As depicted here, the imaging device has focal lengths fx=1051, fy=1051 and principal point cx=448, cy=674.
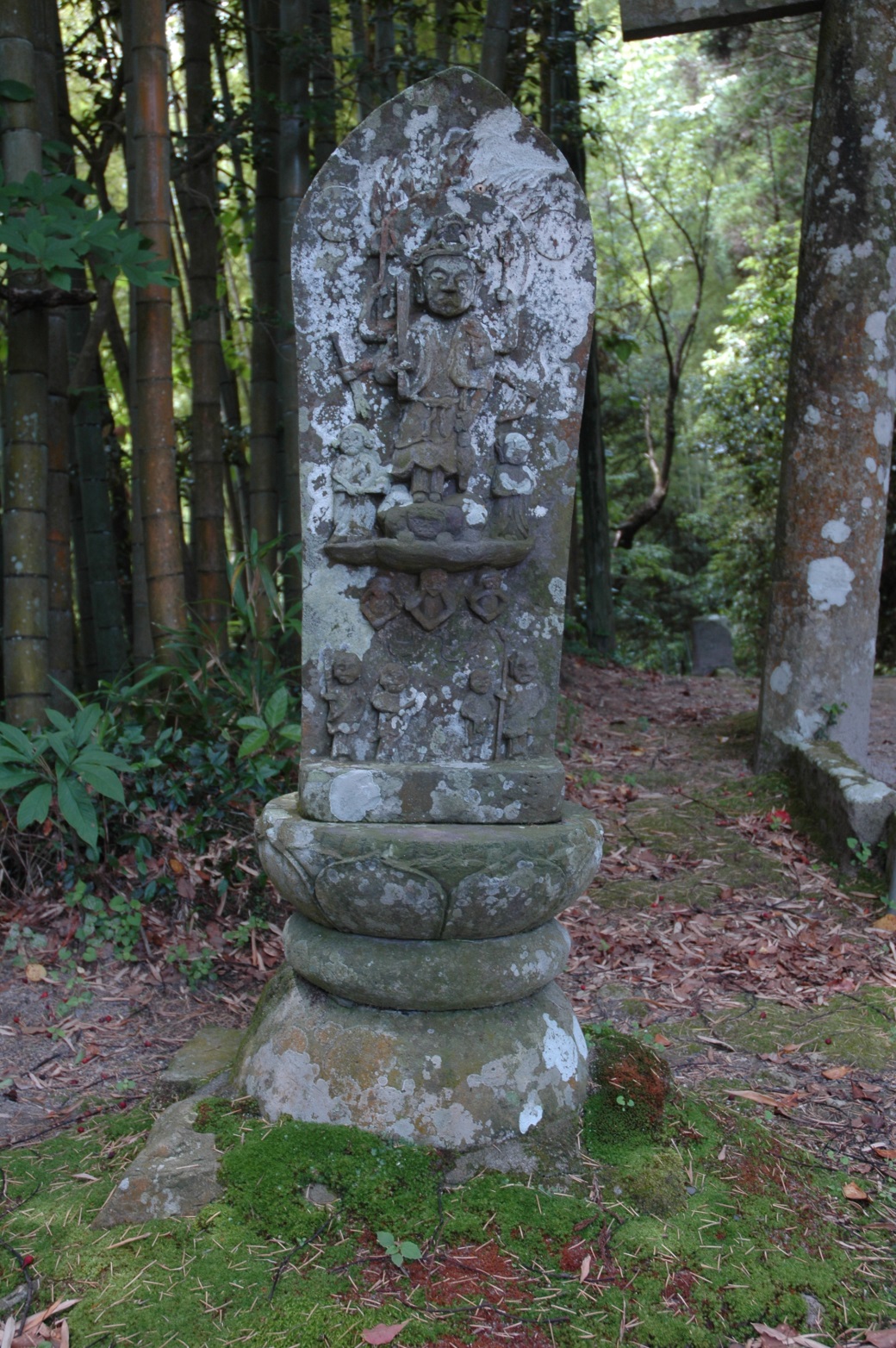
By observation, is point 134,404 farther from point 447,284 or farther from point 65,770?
point 447,284

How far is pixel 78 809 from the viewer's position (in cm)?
374

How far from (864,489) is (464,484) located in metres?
3.13

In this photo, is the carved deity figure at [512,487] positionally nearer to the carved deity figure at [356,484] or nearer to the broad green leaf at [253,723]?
the carved deity figure at [356,484]

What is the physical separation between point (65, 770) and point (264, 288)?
3.90 meters

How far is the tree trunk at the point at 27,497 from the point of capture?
429cm

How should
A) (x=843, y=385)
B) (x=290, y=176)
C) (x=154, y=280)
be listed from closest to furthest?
A: (x=154, y=280), (x=843, y=385), (x=290, y=176)

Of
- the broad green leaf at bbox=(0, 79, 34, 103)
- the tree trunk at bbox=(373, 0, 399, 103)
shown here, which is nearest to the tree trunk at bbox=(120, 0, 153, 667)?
the broad green leaf at bbox=(0, 79, 34, 103)

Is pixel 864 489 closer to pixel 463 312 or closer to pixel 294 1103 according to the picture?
pixel 463 312

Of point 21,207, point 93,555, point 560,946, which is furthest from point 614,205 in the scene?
point 560,946

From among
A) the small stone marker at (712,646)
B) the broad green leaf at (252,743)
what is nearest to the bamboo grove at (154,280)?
the broad green leaf at (252,743)

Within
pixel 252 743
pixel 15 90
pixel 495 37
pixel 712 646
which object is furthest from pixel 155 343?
pixel 712 646

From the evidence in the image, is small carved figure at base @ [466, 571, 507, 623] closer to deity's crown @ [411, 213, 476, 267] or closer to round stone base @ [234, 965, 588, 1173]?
deity's crown @ [411, 213, 476, 267]

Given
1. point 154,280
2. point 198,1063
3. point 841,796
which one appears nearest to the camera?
point 198,1063

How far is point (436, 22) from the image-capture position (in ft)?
22.8
